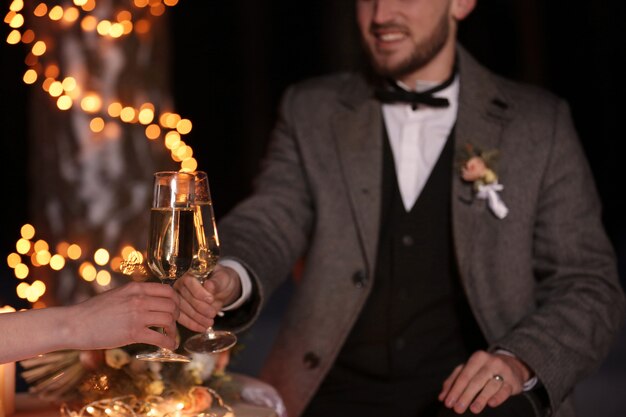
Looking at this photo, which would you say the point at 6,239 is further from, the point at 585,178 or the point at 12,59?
the point at 585,178

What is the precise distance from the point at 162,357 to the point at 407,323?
1050mm

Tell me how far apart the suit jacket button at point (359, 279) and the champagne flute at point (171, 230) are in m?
0.93

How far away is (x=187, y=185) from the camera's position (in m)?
1.85

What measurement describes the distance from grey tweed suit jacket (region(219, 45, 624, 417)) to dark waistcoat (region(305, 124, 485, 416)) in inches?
2.8

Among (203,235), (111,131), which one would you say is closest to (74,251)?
(111,131)

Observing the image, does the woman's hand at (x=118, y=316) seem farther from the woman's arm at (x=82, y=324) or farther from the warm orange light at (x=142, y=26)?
the warm orange light at (x=142, y=26)

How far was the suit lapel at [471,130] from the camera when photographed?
266cm

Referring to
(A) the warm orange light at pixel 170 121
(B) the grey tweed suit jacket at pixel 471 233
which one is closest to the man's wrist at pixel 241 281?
(B) the grey tweed suit jacket at pixel 471 233

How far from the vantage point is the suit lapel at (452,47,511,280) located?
105 inches

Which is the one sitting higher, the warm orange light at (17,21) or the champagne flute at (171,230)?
the warm orange light at (17,21)

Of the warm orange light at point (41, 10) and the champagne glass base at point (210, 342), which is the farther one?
the warm orange light at point (41, 10)

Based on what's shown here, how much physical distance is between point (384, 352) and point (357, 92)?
818mm

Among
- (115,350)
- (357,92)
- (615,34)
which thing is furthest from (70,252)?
(615,34)

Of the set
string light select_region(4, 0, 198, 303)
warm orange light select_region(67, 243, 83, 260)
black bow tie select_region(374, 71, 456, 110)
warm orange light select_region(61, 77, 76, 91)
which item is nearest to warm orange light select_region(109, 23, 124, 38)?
string light select_region(4, 0, 198, 303)
